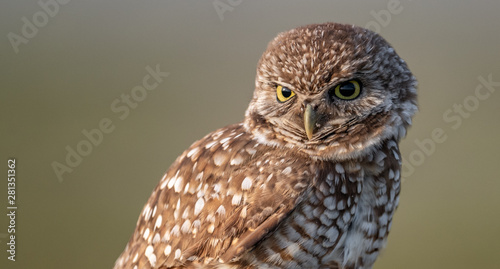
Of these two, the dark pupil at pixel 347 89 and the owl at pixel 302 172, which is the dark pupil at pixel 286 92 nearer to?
the owl at pixel 302 172

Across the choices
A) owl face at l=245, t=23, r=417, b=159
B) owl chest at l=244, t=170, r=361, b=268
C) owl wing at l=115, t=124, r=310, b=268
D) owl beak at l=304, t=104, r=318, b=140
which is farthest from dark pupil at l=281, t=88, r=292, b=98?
owl chest at l=244, t=170, r=361, b=268

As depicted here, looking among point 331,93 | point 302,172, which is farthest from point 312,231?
point 331,93

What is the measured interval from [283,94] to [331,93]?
0.63ft

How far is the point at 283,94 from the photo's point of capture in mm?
1896

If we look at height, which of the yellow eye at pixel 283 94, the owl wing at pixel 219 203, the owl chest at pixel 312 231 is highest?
the yellow eye at pixel 283 94

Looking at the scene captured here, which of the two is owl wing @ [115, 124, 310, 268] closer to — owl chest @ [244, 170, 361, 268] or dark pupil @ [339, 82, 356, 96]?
owl chest @ [244, 170, 361, 268]

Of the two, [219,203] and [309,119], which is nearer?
[309,119]

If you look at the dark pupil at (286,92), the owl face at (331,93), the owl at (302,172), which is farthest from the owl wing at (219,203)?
the dark pupil at (286,92)

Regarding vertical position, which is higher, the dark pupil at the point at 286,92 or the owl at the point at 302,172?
the dark pupil at the point at 286,92

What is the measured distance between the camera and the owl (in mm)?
1805

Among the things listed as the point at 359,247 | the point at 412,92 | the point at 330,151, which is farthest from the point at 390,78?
the point at 359,247

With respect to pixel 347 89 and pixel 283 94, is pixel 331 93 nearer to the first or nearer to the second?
pixel 347 89

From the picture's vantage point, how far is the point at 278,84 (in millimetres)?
1900

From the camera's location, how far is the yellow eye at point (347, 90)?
1819 millimetres
